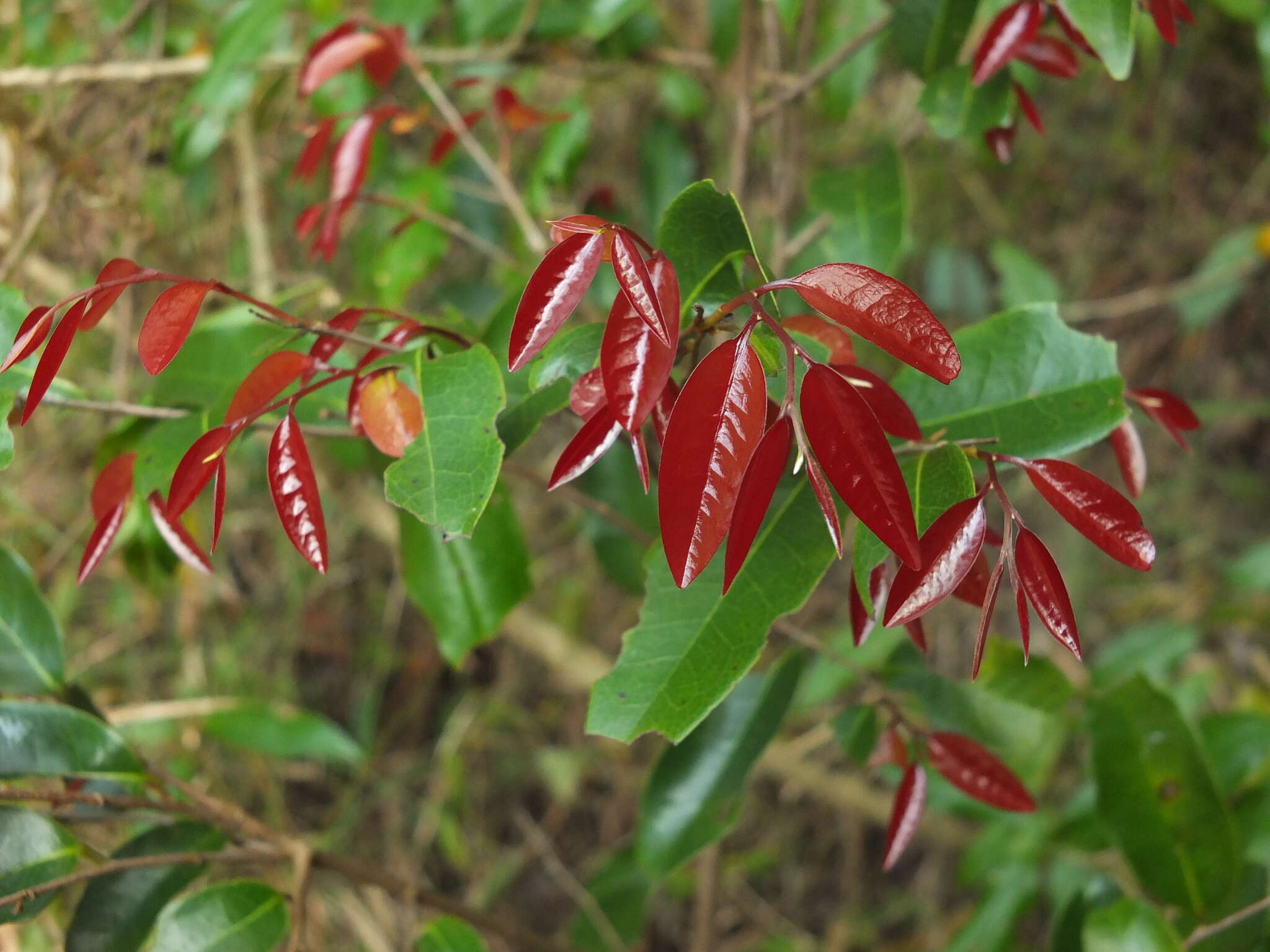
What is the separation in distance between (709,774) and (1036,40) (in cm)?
61

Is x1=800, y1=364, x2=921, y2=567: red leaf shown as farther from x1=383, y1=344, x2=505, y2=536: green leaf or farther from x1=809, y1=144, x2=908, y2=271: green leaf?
x1=809, y1=144, x2=908, y2=271: green leaf

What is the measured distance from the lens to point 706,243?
1.64 ft

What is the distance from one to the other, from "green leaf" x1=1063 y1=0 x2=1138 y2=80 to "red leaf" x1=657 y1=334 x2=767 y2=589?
14.6 inches

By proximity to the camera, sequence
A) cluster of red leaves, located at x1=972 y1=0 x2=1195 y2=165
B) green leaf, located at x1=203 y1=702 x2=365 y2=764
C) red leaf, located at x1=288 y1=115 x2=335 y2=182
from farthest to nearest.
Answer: green leaf, located at x1=203 y1=702 x2=365 y2=764 → red leaf, located at x1=288 y1=115 x2=335 y2=182 → cluster of red leaves, located at x1=972 y1=0 x2=1195 y2=165

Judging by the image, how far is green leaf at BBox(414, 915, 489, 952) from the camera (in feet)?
2.38

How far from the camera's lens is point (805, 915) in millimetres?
1705

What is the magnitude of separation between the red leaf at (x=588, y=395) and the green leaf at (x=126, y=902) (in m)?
0.45

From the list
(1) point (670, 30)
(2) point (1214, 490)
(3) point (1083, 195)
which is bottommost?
(2) point (1214, 490)

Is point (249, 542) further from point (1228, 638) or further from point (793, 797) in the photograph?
point (1228, 638)

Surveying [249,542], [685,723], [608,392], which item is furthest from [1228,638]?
[249,542]

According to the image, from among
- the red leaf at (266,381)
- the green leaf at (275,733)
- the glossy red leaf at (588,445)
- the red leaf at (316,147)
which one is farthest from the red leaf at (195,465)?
the green leaf at (275,733)

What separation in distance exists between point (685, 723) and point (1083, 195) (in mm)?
1881

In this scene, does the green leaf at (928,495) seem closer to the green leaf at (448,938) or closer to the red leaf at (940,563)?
the red leaf at (940,563)

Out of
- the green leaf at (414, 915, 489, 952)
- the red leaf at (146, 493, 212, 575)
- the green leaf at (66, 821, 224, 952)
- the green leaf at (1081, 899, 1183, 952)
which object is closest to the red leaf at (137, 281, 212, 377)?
the red leaf at (146, 493, 212, 575)
